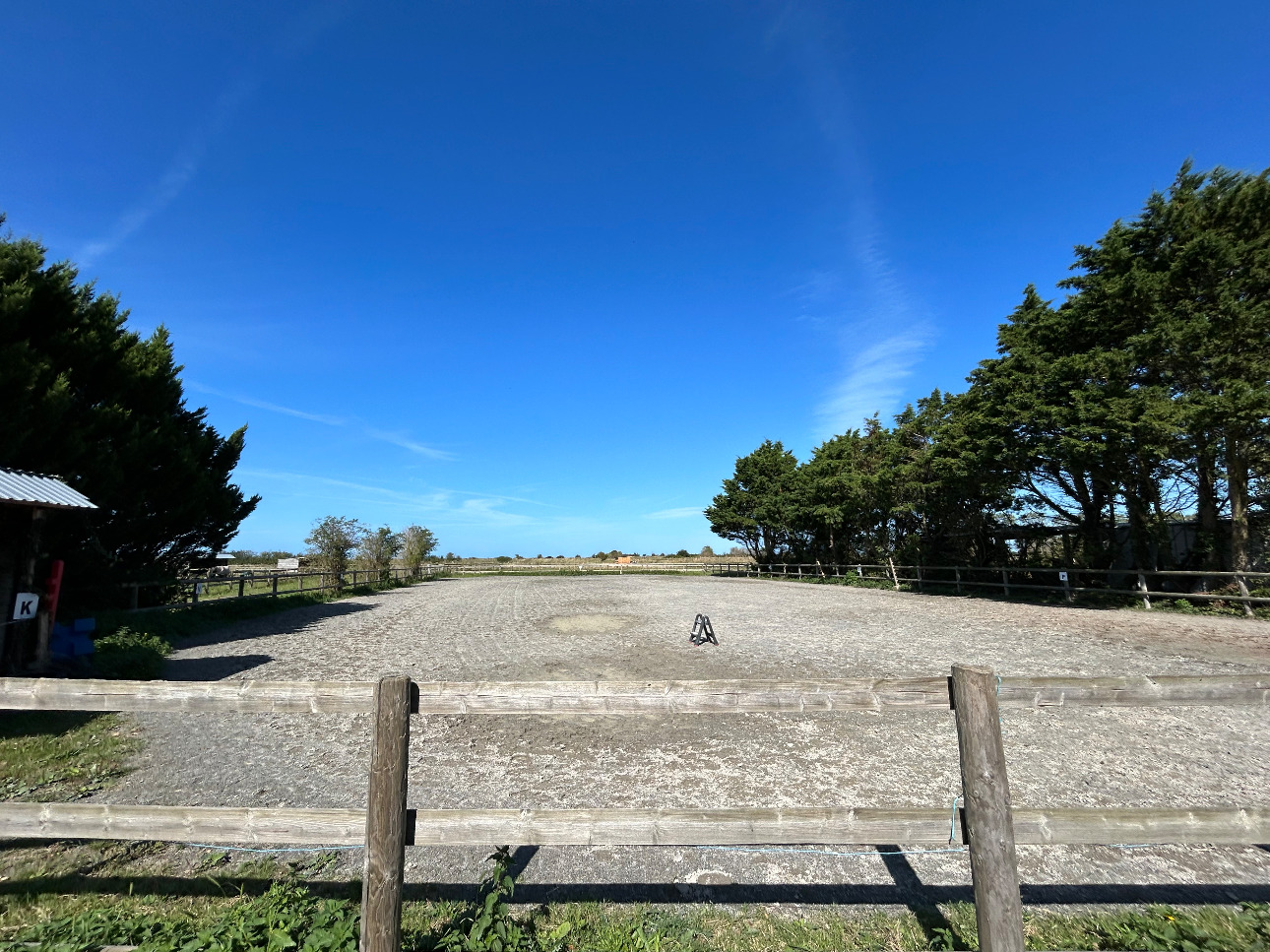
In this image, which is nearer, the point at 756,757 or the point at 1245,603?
the point at 756,757

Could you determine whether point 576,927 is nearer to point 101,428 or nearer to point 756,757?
point 756,757

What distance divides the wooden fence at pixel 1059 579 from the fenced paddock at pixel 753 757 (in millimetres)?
1985

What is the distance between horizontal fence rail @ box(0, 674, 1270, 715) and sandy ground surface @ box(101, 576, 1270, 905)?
1.33 meters

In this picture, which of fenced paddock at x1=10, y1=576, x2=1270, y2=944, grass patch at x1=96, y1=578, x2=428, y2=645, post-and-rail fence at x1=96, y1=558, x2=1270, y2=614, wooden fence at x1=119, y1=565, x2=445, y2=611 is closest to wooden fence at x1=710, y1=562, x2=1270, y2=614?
post-and-rail fence at x1=96, y1=558, x2=1270, y2=614

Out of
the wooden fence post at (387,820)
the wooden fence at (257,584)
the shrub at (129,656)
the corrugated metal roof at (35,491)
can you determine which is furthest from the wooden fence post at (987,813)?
the wooden fence at (257,584)

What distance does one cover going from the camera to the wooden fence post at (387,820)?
2.49 meters

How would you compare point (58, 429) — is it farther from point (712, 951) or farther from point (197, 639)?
point (712, 951)

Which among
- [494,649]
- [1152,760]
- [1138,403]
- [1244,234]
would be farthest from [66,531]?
[1244,234]

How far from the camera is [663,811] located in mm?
2762

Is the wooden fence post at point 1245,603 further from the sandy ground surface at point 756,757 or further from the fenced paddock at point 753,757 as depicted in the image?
the fenced paddock at point 753,757

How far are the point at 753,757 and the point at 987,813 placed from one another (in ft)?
10.9

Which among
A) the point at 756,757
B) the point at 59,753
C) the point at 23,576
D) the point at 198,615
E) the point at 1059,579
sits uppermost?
the point at 23,576

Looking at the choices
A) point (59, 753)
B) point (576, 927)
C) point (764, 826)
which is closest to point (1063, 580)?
point (764, 826)

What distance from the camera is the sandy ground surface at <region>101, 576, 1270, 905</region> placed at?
349 cm
